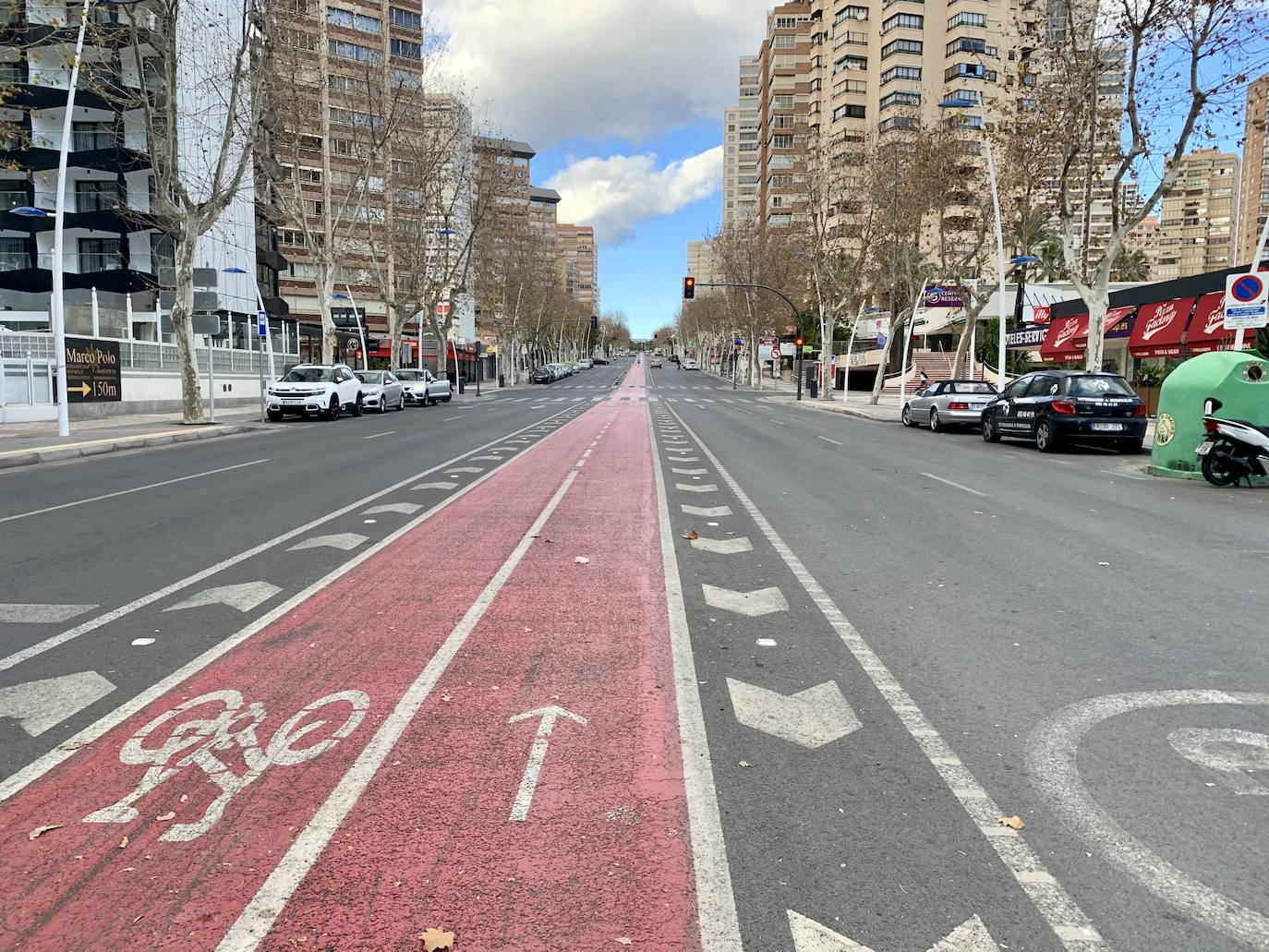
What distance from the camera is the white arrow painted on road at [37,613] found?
219 inches

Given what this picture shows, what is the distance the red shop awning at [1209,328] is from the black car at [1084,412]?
9.61 m

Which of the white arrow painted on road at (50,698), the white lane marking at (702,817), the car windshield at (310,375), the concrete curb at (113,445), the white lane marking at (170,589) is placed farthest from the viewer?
the car windshield at (310,375)

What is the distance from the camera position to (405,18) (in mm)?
81688

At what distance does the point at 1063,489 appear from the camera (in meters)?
12.1

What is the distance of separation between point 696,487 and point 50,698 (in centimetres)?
849

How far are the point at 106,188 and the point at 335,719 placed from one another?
47.4 m

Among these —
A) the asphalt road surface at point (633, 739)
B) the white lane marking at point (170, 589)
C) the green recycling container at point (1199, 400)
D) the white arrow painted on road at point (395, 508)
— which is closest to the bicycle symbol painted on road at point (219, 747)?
the asphalt road surface at point (633, 739)

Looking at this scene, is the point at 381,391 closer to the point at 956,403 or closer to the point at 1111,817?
the point at 956,403

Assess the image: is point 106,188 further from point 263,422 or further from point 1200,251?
point 1200,251

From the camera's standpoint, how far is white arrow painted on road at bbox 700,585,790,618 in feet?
19.0

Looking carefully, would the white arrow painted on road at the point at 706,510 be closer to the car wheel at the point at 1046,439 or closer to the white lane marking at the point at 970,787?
the white lane marking at the point at 970,787

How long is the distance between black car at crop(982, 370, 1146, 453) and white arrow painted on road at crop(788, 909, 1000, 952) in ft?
55.3

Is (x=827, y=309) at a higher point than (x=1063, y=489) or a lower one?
higher

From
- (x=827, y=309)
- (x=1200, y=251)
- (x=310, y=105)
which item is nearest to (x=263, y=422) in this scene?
(x=310, y=105)
